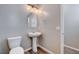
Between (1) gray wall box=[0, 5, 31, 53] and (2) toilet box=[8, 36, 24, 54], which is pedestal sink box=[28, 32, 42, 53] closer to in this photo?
(1) gray wall box=[0, 5, 31, 53]

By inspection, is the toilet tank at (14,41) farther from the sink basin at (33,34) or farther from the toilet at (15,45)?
the sink basin at (33,34)

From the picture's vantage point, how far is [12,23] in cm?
220

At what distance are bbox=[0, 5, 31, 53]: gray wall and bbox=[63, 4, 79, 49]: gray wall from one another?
0.94m

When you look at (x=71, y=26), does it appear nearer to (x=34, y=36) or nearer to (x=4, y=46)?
(x=34, y=36)

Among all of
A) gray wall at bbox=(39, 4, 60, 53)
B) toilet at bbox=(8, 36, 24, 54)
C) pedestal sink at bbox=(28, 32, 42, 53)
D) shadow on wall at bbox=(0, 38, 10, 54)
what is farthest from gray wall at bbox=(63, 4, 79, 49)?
shadow on wall at bbox=(0, 38, 10, 54)

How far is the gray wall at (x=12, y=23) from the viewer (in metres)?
2.13

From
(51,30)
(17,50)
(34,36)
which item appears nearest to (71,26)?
(51,30)

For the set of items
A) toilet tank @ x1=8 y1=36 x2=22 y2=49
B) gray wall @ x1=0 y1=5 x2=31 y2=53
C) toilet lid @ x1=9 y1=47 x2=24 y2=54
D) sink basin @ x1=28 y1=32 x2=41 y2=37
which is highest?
gray wall @ x1=0 y1=5 x2=31 y2=53

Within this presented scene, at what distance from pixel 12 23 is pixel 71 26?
1.33 m

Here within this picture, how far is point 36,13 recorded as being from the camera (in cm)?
226

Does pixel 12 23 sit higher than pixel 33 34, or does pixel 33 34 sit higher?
pixel 12 23

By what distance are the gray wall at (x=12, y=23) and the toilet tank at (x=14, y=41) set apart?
0.23 ft

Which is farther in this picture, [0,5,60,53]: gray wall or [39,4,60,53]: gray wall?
[39,4,60,53]: gray wall

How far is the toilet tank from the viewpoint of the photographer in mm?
2208
